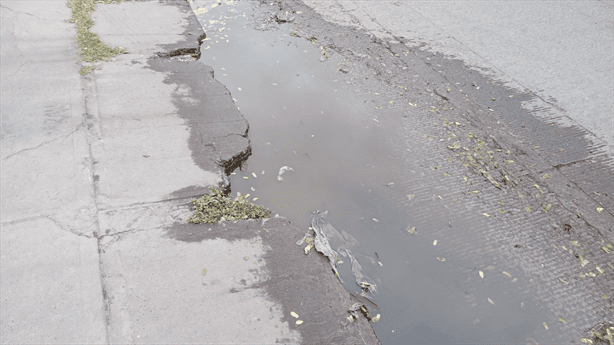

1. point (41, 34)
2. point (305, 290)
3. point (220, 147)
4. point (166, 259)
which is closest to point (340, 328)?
point (305, 290)

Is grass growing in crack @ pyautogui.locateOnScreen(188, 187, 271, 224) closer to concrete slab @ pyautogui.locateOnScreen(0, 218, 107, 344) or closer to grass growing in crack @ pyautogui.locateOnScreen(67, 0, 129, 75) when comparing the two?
concrete slab @ pyautogui.locateOnScreen(0, 218, 107, 344)

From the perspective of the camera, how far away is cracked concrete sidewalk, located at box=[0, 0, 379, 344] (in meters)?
2.25

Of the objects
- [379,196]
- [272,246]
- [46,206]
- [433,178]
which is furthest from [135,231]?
[433,178]

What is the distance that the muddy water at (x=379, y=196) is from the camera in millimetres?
2568

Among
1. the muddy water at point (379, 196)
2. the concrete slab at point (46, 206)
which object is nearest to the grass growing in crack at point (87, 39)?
the concrete slab at point (46, 206)

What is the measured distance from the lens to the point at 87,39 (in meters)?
4.73

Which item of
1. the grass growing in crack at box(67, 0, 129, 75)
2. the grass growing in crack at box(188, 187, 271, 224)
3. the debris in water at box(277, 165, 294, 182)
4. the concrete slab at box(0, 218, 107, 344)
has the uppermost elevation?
the grass growing in crack at box(67, 0, 129, 75)

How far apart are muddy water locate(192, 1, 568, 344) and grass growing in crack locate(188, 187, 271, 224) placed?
16 cm

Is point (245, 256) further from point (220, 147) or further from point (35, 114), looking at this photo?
point (35, 114)

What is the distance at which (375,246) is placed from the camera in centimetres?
292

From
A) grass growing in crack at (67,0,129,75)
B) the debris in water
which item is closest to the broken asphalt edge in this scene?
the debris in water

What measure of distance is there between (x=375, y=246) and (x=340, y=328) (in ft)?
2.56

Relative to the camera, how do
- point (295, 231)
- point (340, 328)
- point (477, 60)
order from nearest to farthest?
point (340, 328) → point (295, 231) → point (477, 60)

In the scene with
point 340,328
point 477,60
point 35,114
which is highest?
point 477,60
